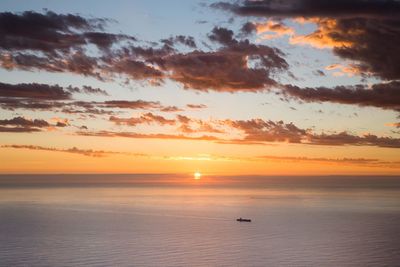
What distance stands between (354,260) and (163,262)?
100ft

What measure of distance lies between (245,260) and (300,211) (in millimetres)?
92481

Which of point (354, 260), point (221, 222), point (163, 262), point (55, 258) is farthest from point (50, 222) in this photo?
point (354, 260)

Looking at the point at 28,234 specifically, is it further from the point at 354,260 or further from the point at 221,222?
the point at 354,260

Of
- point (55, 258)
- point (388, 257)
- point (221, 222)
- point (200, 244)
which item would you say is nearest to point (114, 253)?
point (55, 258)

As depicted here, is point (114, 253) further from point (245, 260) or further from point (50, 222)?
point (50, 222)

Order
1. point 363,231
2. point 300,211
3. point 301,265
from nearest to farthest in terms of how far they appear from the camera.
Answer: point 301,265 → point 363,231 → point 300,211

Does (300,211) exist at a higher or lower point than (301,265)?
lower

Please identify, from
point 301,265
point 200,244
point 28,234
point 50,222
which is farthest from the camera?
point 50,222

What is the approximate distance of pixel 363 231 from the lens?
379 ft

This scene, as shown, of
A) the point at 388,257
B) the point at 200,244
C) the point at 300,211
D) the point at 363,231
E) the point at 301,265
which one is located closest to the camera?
the point at 301,265

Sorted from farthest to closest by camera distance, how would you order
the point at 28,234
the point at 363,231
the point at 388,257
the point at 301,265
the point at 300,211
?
the point at 300,211 → the point at 363,231 → the point at 28,234 → the point at 388,257 → the point at 301,265

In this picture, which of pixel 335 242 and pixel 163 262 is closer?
pixel 163 262

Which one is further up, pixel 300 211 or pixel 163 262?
pixel 163 262

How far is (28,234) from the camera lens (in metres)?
108
